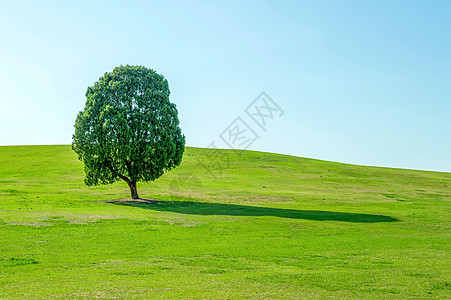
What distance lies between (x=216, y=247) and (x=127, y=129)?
3061cm

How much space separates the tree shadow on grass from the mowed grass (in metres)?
0.12

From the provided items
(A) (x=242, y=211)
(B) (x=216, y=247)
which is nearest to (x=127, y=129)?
(A) (x=242, y=211)

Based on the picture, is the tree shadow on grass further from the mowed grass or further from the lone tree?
the lone tree

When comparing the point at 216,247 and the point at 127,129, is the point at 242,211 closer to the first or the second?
the point at 127,129

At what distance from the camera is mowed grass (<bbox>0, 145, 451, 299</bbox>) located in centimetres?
1372

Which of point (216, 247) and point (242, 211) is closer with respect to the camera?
point (216, 247)

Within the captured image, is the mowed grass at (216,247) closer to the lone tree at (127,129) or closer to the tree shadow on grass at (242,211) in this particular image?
the tree shadow on grass at (242,211)

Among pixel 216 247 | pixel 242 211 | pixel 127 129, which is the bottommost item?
pixel 216 247

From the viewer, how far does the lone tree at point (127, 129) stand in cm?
4928

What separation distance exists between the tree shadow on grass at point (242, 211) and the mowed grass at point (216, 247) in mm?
121

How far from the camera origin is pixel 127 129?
48.8 metres

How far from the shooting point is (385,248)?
22766 mm

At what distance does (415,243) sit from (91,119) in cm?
4115

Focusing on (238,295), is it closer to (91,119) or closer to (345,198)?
(91,119)
